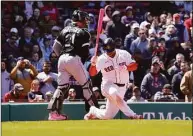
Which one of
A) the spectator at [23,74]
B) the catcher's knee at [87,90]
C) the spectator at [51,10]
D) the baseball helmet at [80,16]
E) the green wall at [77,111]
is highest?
the spectator at [51,10]

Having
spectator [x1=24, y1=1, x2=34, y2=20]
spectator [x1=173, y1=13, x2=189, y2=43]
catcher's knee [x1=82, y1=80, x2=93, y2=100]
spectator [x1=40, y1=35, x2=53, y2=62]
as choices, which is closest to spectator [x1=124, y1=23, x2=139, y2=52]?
spectator [x1=173, y1=13, x2=189, y2=43]

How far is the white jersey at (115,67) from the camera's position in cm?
1360

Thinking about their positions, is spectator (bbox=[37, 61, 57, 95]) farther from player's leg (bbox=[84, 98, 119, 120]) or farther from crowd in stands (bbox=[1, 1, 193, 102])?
player's leg (bbox=[84, 98, 119, 120])

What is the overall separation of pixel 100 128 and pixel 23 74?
21.7 ft

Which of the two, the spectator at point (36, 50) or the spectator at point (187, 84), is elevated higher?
the spectator at point (36, 50)

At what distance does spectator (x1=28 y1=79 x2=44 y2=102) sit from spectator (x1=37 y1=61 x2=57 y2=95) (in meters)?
0.30

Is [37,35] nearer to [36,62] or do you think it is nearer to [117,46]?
[36,62]

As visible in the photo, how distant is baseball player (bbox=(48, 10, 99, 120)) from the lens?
546 inches

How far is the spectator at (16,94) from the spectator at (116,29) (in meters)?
3.93

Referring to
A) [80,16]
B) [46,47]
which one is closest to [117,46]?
[46,47]

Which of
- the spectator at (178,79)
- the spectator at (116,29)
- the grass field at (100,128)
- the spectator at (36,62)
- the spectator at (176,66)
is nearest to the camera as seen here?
the grass field at (100,128)

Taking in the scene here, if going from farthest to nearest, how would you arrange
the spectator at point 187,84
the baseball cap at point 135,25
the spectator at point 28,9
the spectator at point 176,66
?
the spectator at point 28,9, the baseball cap at point 135,25, the spectator at point 176,66, the spectator at point 187,84

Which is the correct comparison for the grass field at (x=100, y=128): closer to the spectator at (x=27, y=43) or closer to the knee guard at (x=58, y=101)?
the knee guard at (x=58, y=101)

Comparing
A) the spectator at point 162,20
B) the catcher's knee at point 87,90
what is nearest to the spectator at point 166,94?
the catcher's knee at point 87,90
